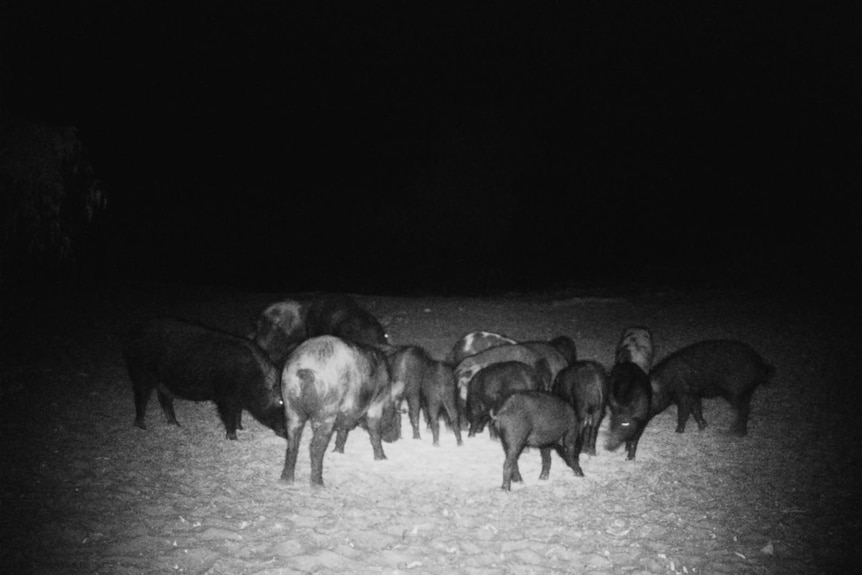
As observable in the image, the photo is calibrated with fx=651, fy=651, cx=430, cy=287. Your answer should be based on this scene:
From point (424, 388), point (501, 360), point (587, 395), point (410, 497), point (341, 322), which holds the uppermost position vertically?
point (341, 322)

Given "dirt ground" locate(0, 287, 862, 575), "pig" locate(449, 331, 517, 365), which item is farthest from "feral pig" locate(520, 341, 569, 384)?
"dirt ground" locate(0, 287, 862, 575)

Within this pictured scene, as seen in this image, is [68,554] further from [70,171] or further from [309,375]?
[70,171]

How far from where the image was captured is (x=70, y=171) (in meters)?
7.10

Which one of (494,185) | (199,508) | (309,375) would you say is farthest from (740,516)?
(494,185)

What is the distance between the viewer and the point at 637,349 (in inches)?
399

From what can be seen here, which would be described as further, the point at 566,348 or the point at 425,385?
the point at 566,348

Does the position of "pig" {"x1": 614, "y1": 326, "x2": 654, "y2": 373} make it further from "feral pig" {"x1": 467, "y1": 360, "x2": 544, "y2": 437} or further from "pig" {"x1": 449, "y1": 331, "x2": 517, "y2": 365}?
"feral pig" {"x1": 467, "y1": 360, "x2": 544, "y2": 437}

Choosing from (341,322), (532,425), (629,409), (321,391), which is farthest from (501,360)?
(321,391)

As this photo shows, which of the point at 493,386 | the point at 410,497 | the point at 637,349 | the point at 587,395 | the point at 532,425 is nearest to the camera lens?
the point at 410,497

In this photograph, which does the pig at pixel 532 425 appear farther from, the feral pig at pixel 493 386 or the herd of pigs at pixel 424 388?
the feral pig at pixel 493 386

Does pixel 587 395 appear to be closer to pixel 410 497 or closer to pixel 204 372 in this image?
pixel 410 497

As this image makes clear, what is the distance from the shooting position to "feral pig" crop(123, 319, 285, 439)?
24.7 feet

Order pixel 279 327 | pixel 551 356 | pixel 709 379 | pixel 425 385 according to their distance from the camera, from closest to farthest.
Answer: pixel 425 385 → pixel 709 379 → pixel 551 356 → pixel 279 327

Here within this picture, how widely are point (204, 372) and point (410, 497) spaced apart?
10.0 ft
